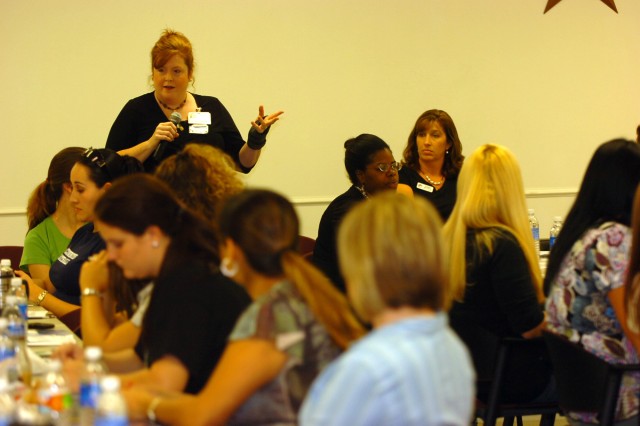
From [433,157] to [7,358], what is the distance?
159 inches

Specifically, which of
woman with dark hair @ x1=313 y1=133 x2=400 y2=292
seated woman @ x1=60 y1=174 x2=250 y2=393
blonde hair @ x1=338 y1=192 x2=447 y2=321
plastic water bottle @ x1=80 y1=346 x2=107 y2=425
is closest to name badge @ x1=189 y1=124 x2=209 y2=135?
woman with dark hair @ x1=313 y1=133 x2=400 y2=292

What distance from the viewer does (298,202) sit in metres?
6.99

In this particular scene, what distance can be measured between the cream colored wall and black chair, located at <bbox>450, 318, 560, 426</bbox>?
363 cm

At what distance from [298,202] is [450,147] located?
4.44 feet

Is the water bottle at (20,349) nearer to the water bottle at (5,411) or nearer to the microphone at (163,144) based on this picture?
the water bottle at (5,411)

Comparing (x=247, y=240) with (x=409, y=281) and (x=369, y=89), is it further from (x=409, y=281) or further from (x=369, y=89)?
(x=369, y=89)

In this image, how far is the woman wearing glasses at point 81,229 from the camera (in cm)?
415

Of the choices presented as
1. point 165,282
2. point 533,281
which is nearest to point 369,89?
point 533,281

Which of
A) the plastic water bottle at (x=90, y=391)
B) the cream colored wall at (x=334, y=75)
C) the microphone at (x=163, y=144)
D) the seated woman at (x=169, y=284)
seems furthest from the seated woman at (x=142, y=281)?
the cream colored wall at (x=334, y=75)

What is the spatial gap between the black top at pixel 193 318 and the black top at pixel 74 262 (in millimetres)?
1765

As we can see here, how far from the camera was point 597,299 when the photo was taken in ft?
9.78

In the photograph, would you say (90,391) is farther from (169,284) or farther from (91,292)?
(91,292)

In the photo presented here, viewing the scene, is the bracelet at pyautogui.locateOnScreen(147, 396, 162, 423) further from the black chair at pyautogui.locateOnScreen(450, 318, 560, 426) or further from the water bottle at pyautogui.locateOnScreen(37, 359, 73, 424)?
the black chair at pyautogui.locateOnScreen(450, 318, 560, 426)

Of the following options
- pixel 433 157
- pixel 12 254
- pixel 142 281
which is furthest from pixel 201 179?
pixel 433 157
